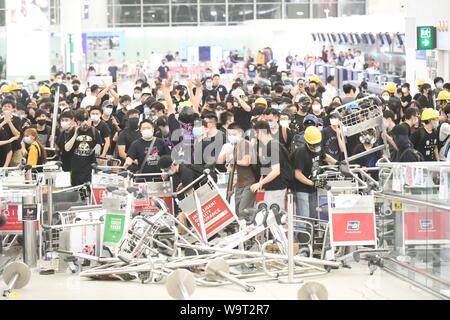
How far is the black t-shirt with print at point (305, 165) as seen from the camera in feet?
41.7

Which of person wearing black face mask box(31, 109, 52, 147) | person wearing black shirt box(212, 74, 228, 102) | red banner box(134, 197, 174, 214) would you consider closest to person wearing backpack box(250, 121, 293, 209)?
red banner box(134, 197, 174, 214)

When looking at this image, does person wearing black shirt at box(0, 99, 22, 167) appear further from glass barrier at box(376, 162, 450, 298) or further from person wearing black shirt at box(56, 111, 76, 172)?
glass barrier at box(376, 162, 450, 298)

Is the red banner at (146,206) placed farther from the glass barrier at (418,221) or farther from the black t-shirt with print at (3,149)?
the black t-shirt with print at (3,149)

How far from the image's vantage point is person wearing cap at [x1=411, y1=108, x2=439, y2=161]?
14852 mm

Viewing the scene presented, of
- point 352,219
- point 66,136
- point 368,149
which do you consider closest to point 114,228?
point 352,219

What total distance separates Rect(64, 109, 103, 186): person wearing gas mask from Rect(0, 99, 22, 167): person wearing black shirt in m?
1.22

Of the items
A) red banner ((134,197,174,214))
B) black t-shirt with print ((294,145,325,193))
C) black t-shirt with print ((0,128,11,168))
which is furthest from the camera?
black t-shirt with print ((0,128,11,168))

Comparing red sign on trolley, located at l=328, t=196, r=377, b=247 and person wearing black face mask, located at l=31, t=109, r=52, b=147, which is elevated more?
person wearing black face mask, located at l=31, t=109, r=52, b=147

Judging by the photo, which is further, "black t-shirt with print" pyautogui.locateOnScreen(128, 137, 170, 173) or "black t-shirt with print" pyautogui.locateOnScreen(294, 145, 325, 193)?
"black t-shirt with print" pyautogui.locateOnScreen(128, 137, 170, 173)

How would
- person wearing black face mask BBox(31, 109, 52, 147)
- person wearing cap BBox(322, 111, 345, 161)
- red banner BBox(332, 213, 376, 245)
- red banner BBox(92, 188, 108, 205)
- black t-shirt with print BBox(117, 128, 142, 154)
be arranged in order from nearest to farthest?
red banner BBox(332, 213, 376, 245)
red banner BBox(92, 188, 108, 205)
person wearing cap BBox(322, 111, 345, 161)
black t-shirt with print BBox(117, 128, 142, 154)
person wearing black face mask BBox(31, 109, 52, 147)

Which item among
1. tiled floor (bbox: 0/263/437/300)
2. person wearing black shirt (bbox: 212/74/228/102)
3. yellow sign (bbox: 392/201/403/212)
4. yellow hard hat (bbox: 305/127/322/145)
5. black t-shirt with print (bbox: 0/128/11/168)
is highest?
person wearing black shirt (bbox: 212/74/228/102)
